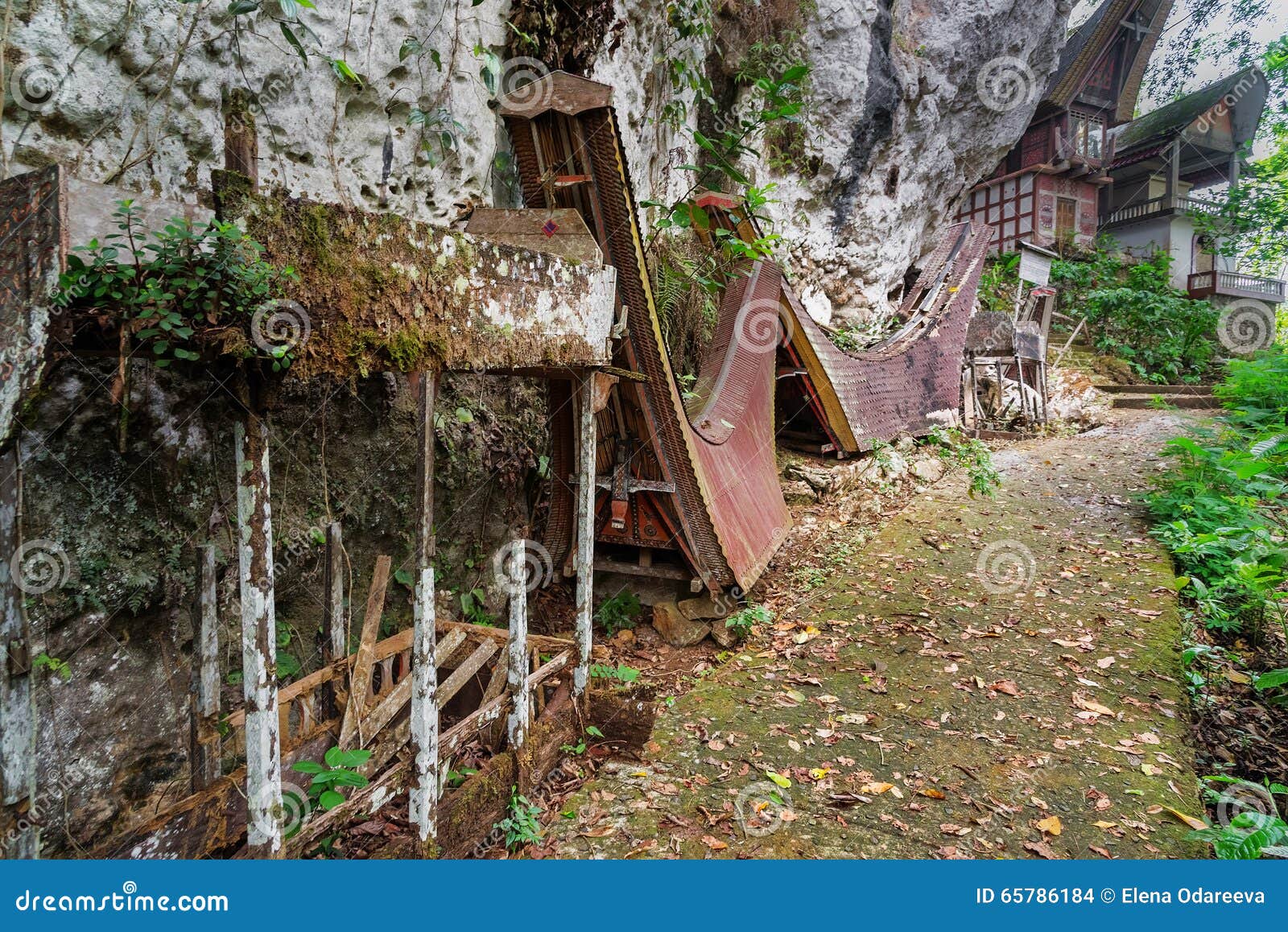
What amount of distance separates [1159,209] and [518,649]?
26197mm

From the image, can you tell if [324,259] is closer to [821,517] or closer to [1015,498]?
[821,517]

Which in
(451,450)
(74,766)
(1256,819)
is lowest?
(1256,819)

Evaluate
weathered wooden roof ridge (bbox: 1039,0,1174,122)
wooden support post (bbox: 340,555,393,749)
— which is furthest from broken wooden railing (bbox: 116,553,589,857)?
weathered wooden roof ridge (bbox: 1039,0,1174,122)

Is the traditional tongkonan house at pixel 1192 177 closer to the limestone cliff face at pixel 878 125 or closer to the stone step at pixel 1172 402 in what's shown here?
the stone step at pixel 1172 402

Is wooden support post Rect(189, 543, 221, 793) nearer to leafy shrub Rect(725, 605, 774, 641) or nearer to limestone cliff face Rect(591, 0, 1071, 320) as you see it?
leafy shrub Rect(725, 605, 774, 641)

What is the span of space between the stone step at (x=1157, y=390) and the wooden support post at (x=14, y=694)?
16942mm

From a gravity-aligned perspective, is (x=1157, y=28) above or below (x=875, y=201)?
above

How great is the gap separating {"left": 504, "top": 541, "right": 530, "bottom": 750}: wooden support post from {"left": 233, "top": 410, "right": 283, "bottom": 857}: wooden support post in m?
1.20

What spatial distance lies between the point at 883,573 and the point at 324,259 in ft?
17.5

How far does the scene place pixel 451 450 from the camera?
4.79m

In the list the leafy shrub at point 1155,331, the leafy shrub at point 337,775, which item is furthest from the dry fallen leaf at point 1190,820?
the leafy shrub at point 1155,331

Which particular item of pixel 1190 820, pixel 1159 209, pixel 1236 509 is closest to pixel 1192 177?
pixel 1159 209

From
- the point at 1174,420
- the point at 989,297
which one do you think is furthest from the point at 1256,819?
the point at 989,297

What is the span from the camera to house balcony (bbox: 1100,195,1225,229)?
20812mm
